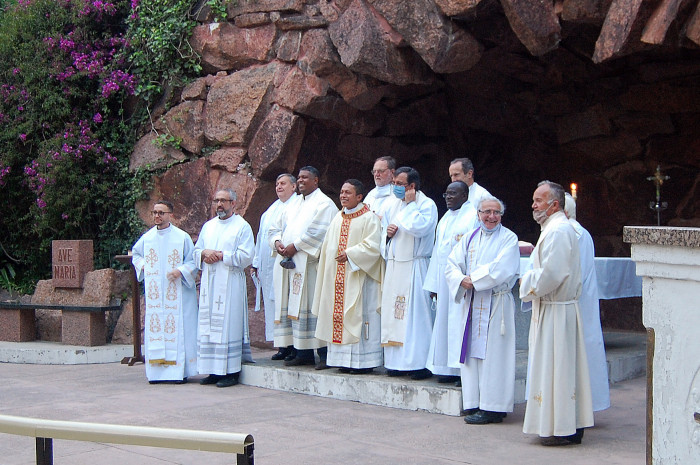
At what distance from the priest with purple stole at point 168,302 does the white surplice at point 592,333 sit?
3871 millimetres

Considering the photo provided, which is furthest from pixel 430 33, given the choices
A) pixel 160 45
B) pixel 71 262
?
pixel 71 262

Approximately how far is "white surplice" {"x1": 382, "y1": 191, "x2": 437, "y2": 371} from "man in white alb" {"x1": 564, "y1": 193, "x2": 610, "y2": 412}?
4.30 feet

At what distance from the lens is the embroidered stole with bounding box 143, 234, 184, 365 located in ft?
27.3

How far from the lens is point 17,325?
10.8 metres

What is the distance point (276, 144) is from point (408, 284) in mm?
3451

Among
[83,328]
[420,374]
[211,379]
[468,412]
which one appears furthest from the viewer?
[83,328]

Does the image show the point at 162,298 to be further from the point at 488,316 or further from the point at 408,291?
the point at 488,316

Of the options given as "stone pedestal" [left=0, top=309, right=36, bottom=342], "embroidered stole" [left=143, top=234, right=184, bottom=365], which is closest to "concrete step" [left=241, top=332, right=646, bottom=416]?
"embroidered stole" [left=143, top=234, right=184, bottom=365]

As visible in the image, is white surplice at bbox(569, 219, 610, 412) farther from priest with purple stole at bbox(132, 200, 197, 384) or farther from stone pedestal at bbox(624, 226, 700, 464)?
Answer: priest with purple stole at bbox(132, 200, 197, 384)

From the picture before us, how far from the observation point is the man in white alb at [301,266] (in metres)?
7.88

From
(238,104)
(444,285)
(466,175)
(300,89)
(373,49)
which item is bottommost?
(444,285)

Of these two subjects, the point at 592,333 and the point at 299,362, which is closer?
the point at 592,333

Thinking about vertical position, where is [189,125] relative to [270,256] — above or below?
above

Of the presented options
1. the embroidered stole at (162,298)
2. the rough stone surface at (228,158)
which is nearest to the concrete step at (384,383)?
the embroidered stole at (162,298)
